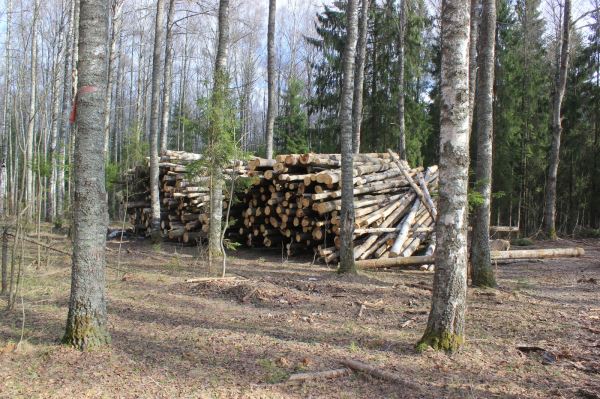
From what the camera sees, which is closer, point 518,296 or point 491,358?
point 491,358

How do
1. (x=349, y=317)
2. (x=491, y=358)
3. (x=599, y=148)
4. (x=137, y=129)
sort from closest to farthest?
(x=491, y=358) → (x=349, y=317) → (x=137, y=129) → (x=599, y=148)

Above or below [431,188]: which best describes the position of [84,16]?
above

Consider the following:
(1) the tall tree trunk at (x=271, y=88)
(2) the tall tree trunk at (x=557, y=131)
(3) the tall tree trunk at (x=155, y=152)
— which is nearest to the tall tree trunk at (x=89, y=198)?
(3) the tall tree trunk at (x=155, y=152)

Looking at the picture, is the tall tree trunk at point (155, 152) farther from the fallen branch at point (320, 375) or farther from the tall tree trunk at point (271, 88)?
the fallen branch at point (320, 375)

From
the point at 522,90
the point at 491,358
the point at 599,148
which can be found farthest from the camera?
the point at 522,90

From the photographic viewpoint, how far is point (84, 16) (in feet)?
13.2

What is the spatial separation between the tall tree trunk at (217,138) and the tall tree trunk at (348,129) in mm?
2262

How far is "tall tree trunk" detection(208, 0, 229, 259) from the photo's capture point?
8680 mm

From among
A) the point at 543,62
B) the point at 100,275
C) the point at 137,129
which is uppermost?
the point at 543,62

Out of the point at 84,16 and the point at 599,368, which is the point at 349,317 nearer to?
the point at 599,368

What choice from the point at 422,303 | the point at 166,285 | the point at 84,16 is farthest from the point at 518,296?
the point at 84,16

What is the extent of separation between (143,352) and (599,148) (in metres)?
25.2

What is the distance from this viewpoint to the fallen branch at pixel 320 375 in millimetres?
3740

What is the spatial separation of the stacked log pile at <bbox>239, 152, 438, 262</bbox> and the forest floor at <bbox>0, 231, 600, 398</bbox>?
2.26 m
